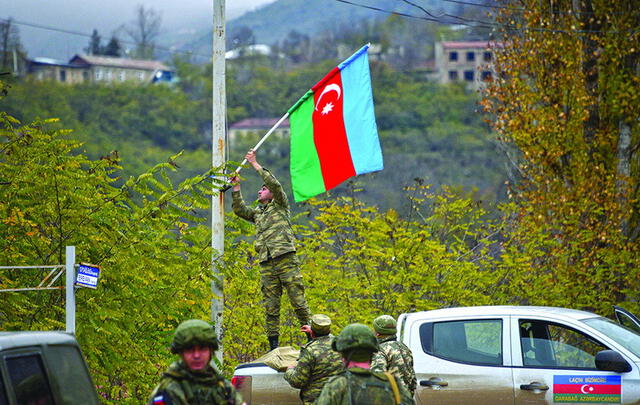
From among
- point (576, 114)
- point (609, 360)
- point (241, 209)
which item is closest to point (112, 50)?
point (576, 114)

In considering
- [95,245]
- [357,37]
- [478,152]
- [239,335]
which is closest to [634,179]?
[239,335]

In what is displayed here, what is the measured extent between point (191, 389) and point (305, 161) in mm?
7669

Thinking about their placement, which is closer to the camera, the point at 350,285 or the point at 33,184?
the point at 33,184

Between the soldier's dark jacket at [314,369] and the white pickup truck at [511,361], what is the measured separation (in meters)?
1.42

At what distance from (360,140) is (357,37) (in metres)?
186

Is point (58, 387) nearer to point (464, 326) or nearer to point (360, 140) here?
point (464, 326)

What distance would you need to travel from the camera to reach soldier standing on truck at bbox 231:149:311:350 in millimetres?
12555

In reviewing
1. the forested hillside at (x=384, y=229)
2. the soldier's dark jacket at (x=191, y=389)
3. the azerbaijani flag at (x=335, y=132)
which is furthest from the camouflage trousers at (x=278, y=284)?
the soldier's dark jacket at (x=191, y=389)

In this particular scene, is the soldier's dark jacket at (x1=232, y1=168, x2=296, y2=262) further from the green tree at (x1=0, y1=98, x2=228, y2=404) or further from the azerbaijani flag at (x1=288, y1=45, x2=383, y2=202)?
the green tree at (x1=0, y1=98, x2=228, y2=404)

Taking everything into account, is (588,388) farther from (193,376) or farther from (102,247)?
(193,376)

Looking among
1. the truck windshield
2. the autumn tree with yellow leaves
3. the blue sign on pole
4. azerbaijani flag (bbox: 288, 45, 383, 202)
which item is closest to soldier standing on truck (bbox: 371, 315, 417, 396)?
the truck windshield

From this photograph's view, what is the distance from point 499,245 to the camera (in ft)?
63.4

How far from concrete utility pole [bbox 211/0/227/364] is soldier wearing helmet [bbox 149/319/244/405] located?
6148 mm

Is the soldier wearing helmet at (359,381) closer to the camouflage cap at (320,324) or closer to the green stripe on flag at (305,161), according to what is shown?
the camouflage cap at (320,324)
